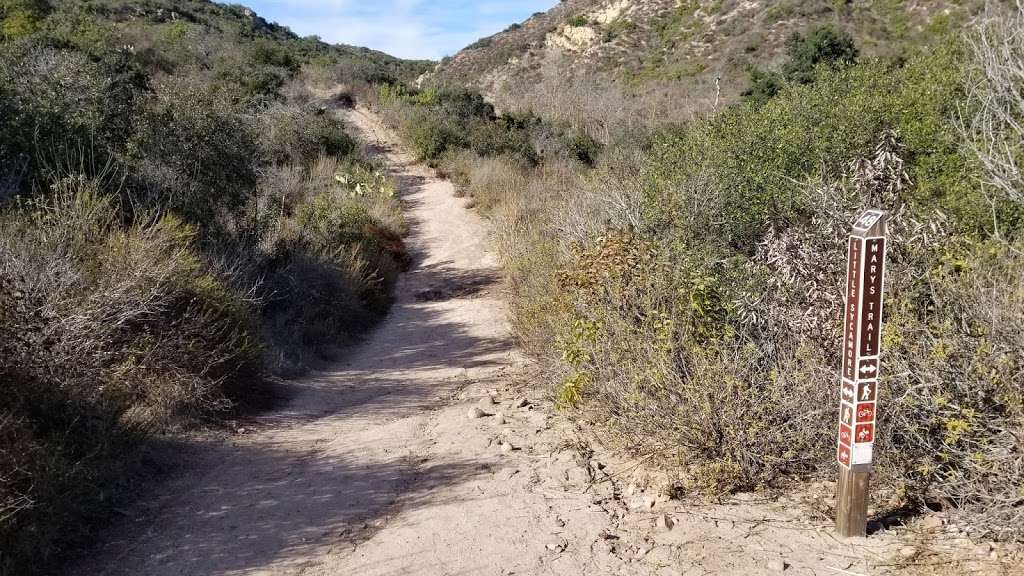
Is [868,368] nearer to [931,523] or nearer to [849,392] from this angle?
[849,392]

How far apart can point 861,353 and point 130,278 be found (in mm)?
5435

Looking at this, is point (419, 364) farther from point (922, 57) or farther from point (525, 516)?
point (922, 57)

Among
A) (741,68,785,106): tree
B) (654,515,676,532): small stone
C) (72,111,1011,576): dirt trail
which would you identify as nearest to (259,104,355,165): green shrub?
(741,68,785,106): tree

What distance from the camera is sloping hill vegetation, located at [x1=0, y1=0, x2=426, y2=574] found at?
4531mm

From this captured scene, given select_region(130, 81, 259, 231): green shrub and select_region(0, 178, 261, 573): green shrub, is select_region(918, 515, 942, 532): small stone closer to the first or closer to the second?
select_region(0, 178, 261, 573): green shrub

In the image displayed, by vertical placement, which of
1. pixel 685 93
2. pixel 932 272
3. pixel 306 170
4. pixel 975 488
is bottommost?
pixel 975 488

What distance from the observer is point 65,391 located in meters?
4.80

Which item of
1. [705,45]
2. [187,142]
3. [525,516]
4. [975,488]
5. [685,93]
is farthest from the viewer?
[705,45]

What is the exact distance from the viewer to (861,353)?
11.4ft

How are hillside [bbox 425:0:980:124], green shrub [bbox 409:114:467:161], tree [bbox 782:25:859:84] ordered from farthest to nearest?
1. hillside [bbox 425:0:980:124]
2. green shrub [bbox 409:114:467:161]
3. tree [bbox 782:25:859:84]

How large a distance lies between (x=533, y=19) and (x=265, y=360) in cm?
5380

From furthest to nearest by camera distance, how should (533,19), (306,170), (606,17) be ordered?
Answer: (533,19) < (606,17) < (306,170)

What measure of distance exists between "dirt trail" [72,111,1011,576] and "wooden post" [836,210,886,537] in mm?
404

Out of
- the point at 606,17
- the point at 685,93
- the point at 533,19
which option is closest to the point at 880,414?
the point at 685,93
